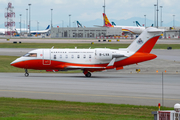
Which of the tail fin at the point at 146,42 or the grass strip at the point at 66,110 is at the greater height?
the tail fin at the point at 146,42

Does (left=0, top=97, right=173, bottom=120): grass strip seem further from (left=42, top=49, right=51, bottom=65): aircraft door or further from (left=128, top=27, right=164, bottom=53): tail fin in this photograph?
(left=128, top=27, right=164, bottom=53): tail fin

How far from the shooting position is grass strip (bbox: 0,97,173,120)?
50.5 ft

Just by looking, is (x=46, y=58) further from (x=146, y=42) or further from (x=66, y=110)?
(x=66, y=110)

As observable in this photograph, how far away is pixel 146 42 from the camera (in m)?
36.4

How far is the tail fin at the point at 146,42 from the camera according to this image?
119 feet

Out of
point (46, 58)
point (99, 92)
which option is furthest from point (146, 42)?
point (99, 92)

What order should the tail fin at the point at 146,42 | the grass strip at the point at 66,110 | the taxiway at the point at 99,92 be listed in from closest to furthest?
the grass strip at the point at 66,110, the taxiway at the point at 99,92, the tail fin at the point at 146,42

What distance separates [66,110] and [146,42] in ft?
68.0

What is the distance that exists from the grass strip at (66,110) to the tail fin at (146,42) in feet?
58.0

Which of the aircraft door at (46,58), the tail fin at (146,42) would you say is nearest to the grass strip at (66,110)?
the aircraft door at (46,58)

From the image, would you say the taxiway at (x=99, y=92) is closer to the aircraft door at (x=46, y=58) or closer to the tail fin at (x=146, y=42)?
the aircraft door at (x=46, y=58)

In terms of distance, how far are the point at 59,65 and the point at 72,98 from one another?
13.9m

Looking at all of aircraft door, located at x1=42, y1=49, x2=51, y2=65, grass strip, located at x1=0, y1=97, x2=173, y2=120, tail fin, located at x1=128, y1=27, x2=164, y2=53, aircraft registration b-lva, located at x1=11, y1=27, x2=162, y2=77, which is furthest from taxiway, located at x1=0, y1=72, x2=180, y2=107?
tail fin, located at x1=128, y1=27, x2=164, y2=53

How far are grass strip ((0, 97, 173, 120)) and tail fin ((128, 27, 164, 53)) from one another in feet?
58.0
